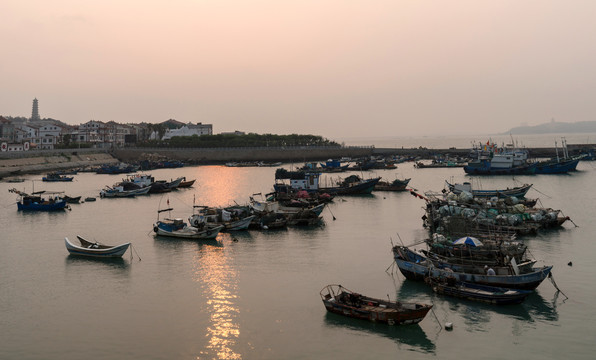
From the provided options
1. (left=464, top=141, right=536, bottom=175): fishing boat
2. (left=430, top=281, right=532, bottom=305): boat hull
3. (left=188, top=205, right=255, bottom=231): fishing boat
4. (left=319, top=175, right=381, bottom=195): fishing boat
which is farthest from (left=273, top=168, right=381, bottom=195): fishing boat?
(left=430, top=281, right=532, bottom=305): boat hull

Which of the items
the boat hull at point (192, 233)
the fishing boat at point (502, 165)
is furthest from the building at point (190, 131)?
the boat hull at point (192, 233)

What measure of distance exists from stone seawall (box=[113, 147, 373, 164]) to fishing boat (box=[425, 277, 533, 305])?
3917 inches

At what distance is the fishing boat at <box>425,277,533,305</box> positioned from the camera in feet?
67.7

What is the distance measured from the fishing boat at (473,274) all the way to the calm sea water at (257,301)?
2.10 ft

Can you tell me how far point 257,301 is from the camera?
22062 mm

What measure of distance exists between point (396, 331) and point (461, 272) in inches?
234

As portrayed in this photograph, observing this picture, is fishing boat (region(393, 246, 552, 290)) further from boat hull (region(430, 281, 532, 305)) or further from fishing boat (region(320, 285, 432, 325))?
fishing boat (region(320, 285, 432, 325))

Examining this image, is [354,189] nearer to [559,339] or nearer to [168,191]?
[168,191]

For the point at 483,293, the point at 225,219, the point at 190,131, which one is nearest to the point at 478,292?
the point at 483,293

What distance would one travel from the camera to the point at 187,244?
33.4m

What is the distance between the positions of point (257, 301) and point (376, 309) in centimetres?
558

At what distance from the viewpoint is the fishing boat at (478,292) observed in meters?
20.6

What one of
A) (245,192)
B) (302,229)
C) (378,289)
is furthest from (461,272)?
(245,192)

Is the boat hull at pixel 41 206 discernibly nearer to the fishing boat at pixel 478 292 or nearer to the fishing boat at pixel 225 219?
the fishing boat at pixel 225 219
